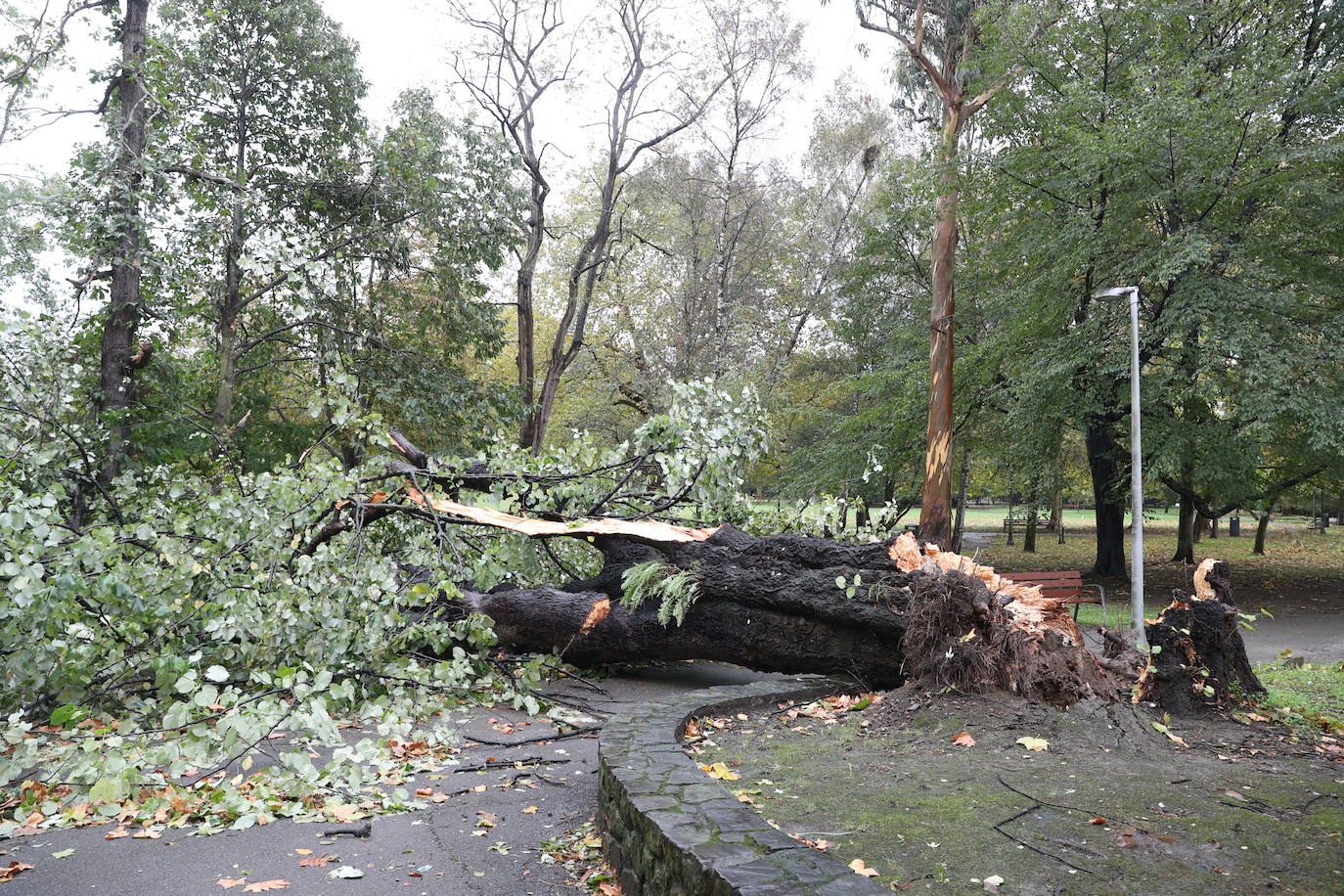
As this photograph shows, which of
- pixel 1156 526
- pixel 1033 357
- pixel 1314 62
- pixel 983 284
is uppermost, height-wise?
pixel 1314 62

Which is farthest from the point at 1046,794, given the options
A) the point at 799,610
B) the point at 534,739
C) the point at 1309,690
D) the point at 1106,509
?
the point at 1106,509

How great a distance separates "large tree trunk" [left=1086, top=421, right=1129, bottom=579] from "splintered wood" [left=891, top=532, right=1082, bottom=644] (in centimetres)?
1423

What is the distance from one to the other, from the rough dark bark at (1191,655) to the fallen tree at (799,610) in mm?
14

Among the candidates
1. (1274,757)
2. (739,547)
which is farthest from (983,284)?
(1274,757)

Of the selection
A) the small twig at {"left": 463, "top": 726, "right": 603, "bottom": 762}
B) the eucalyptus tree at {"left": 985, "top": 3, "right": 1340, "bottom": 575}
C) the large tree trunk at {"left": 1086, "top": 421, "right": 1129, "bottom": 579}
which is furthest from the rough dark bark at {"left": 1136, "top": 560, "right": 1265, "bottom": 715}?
the large tree trunk at {"left": 1086, "top": 421, "right": 1129, "bottom": 579}

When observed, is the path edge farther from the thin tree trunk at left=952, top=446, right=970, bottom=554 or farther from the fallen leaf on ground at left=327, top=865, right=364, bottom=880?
the thin tree trunk at left=952, top=446, right=970, bottom=554

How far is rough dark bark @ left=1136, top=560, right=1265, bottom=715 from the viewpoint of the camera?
5453 millimetres

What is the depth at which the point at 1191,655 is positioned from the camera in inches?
215

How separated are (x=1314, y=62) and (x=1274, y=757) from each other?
54.2 ft

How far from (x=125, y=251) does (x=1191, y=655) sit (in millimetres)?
11576

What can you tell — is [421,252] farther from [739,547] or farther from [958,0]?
[739,547]

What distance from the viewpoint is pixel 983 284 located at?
19.6 metres

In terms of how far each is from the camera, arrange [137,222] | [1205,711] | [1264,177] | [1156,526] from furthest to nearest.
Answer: [1156,526] → [1264,177] → [137,222] → [1205,711]

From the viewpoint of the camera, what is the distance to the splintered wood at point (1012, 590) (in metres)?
5.43
